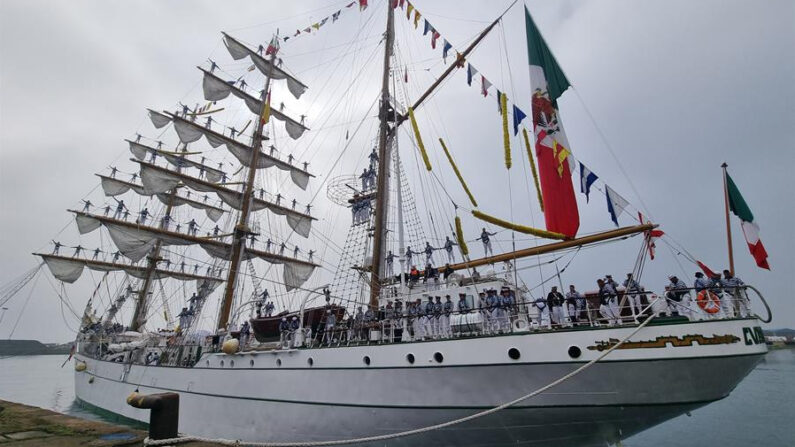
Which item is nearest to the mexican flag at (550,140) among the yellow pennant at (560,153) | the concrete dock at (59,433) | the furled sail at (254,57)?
the yellow pennant at (560,153)

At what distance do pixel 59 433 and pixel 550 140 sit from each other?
466 inches

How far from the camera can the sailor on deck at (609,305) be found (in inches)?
338

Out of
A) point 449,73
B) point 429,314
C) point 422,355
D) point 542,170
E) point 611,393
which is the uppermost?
point 449,73

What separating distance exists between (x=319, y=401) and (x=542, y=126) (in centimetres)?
1050

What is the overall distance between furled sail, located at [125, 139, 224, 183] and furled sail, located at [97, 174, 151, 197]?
8.87ft

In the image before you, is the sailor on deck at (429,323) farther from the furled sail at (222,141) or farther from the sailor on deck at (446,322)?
the furled sail at (222,141)

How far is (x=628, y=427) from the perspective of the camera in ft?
28.4

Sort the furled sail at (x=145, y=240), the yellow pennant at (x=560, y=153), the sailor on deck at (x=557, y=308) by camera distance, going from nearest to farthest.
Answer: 1. the sailor on deck at (x=557, y=308)
2. the yellow pennant at (x=560, y=153)
3. the furled sail at (x=145, y=240)

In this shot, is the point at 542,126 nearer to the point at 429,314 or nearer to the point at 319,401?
the point at 429,314

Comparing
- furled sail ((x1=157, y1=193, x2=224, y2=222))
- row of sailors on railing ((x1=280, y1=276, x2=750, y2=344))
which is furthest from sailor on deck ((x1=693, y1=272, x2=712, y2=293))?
furled sail ((x1=157, y1=193, x2=224, y2=222))

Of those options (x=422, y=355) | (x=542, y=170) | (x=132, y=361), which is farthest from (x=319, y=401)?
(x=132, y=361)

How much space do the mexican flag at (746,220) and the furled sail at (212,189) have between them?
982 inches

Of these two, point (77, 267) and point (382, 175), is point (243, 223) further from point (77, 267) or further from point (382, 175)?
point (77, 267)

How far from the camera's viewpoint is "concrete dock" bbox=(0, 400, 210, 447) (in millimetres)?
5051
